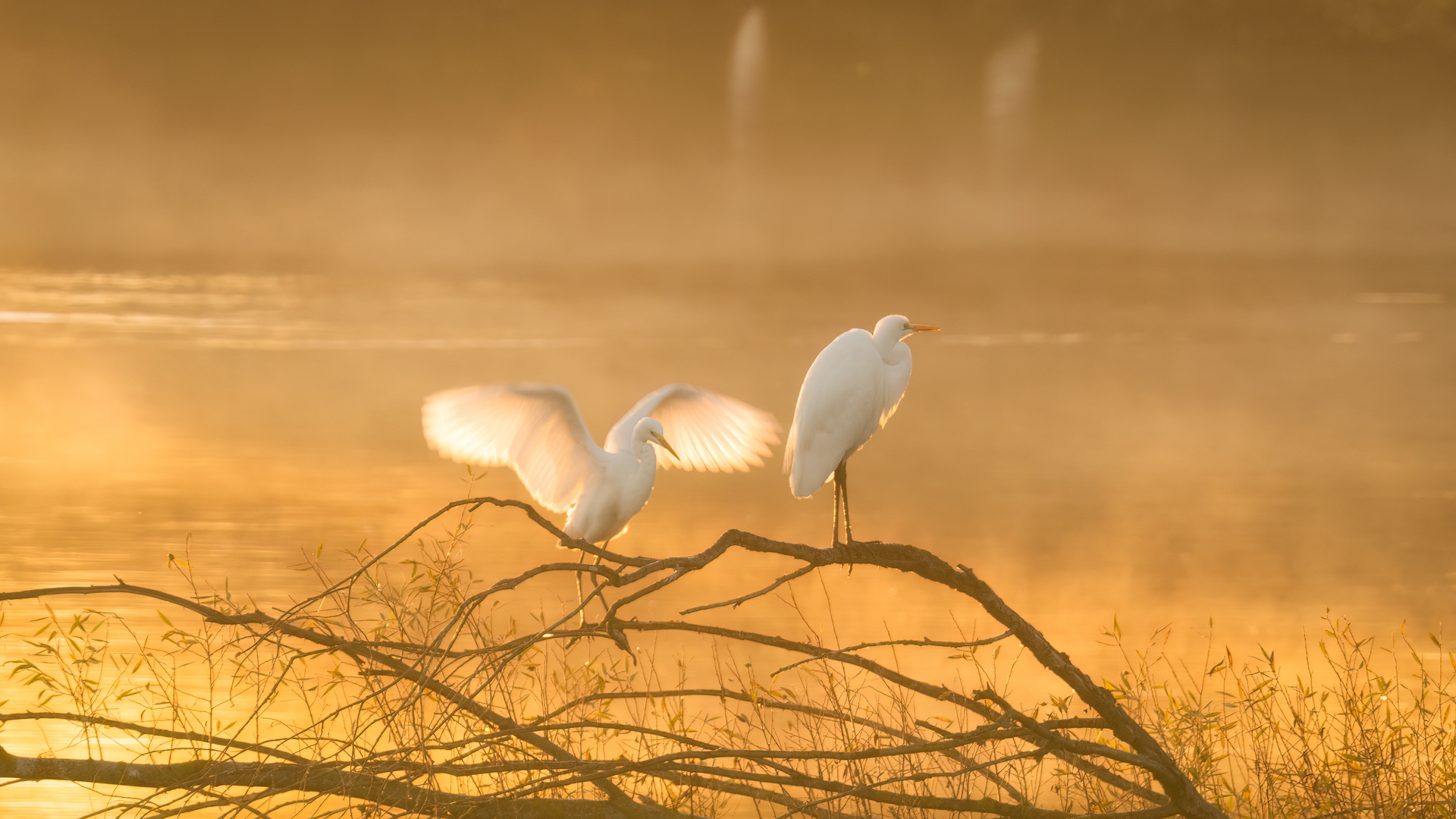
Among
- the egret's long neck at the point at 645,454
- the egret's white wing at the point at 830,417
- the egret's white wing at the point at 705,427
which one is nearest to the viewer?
the egret's white wing at the point at 830,417

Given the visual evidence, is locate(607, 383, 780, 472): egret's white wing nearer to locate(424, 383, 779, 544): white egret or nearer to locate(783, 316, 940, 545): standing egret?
locate(424, 383, 779, 544): white egret

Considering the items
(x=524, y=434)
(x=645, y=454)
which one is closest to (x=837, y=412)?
(x=645, y=454)

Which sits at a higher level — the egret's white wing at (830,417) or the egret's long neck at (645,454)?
the egret's long neck at (645,454)

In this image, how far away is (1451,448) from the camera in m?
14.1

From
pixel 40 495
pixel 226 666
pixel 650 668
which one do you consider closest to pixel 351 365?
pixel 40 495

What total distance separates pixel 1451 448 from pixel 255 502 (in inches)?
512

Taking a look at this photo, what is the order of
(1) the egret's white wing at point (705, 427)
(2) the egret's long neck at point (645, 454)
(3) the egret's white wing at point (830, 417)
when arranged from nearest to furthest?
(3) the egret's white wing at point (830, 417)
(2) the egret's long neck at point (645, 454)
(1) the egret's white wing at point (705, 427)

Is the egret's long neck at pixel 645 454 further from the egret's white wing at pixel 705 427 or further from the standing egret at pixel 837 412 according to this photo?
the standing egret at pixel 837 412

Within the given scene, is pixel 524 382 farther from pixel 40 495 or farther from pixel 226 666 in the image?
pixel 40 495

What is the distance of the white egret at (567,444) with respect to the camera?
4.55m

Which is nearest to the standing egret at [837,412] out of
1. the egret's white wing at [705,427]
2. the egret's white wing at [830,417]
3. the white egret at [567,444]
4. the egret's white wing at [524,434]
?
the egret's white wing at [830,417]

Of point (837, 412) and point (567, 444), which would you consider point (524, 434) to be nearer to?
point (567, 444)

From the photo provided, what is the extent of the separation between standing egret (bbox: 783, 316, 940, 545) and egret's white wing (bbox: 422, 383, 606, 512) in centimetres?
97

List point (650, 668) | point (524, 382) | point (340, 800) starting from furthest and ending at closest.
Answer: point (524, 382) → point (650, 668) → point (340, 800)
